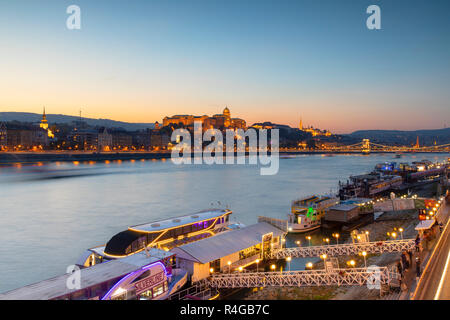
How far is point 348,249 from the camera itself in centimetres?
979

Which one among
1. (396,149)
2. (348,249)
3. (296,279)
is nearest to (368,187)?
(348,249)

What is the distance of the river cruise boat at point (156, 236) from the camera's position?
32.1ft

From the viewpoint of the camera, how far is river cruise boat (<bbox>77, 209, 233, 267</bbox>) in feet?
32.1

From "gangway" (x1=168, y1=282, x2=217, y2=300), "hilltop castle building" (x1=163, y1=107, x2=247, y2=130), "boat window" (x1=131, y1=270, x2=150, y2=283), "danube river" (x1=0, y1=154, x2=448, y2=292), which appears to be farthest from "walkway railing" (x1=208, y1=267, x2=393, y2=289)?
"hilltop castle building" (x1=163, y1=107, x2=247, y2=130)

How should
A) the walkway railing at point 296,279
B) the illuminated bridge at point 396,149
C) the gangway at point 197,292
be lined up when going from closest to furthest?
1. the walkway railing at point 296,279
2. the gangway at point 197,292
3. the illuminated bridge at point 396,149

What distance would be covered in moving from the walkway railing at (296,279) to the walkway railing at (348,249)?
1.18 metres

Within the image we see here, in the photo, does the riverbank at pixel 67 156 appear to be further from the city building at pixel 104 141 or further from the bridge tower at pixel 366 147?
the bridge tower at pixel 366 147

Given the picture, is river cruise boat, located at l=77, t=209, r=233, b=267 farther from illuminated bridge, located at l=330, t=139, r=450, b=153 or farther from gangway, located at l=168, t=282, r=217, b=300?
illuminated bridge, located at l=330, t=139, r=450, b=153

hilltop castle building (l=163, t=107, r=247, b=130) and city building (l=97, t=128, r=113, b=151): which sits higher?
hilltop castle building (l=163, t=107, r=247, b=130)

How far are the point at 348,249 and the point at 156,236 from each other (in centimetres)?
614

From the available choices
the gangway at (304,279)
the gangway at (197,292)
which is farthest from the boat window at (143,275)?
the gangway at (304,279)

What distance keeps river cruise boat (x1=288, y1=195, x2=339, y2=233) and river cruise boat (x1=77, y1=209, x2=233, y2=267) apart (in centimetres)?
401

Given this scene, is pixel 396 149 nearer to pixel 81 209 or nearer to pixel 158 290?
pixel 81 209
